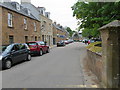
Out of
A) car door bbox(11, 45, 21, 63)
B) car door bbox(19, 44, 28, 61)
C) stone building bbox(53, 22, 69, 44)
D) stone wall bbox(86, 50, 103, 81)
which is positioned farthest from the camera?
stone building bbox(53, 22, 69, 44)

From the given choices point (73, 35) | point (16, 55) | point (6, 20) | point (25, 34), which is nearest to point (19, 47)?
point (16, 55)

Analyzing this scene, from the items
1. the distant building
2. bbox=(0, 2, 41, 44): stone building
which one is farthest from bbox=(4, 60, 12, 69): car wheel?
the distant building

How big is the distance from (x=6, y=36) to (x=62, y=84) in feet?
41.6

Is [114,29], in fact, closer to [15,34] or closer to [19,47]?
[19,47]

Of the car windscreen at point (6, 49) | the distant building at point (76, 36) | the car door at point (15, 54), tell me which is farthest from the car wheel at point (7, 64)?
the distant building at point (76, 36)

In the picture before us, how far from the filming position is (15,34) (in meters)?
17.5

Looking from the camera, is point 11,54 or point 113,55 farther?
point 11,54

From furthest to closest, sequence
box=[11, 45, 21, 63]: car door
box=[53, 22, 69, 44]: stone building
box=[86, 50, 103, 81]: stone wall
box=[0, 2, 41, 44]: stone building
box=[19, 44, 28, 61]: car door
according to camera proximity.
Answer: box=[53, 22, 69, 44]: stone building
box=[0, 2, 41, 44]: stone building
box=[19, 44, 28, 61]: car door
box=[11, 45, 21, 63]: car door
box=[86, 50, 103, 81]: stone wall

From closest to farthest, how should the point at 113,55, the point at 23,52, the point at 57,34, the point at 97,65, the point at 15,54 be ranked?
the point at 113,55 < the point at 97,65 < the point at 15,54 < the point at 23,52 < the point at 57,34

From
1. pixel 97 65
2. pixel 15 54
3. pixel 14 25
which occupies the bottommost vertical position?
pixel 97 65

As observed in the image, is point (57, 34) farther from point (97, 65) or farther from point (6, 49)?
point (97, 65)

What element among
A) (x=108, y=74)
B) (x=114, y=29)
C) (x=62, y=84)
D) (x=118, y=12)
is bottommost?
(x=62, y=84)

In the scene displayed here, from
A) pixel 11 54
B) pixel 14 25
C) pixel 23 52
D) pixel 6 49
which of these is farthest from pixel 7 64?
pixel 14 25

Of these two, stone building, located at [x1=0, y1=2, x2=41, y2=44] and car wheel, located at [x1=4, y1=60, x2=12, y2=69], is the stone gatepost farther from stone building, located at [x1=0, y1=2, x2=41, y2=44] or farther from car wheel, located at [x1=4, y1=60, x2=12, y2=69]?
stone building, located at [x1=0, y1=2, x2=41, y2=44]
